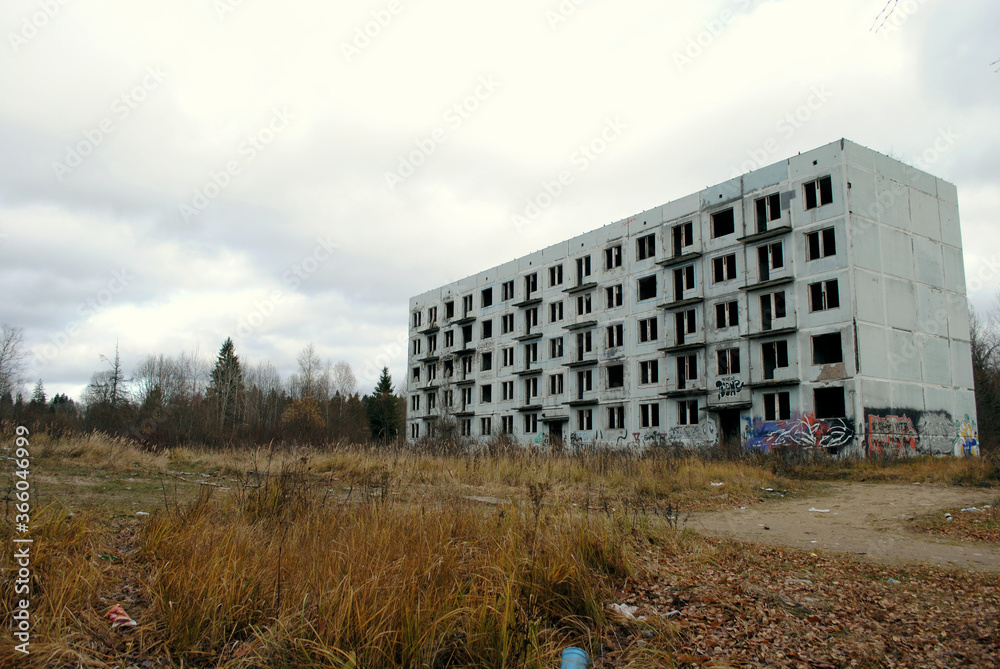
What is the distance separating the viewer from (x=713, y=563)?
6.19 meters

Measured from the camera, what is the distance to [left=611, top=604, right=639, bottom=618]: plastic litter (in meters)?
4.80

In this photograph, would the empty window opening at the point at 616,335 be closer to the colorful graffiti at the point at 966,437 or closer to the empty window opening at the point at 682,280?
the empty window opening at the point at 682,280

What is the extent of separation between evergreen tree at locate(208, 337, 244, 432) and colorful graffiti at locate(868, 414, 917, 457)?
57.7 m

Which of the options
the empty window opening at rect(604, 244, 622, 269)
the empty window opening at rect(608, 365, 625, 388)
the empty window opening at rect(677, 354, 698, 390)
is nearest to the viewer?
the empty window opening at rect(677, 354, 698, 390)

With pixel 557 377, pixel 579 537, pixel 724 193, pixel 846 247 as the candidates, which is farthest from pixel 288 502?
pixel 557 377

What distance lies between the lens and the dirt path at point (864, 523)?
754cm

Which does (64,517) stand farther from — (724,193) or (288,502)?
(724,193)

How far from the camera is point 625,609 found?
4.88 meters

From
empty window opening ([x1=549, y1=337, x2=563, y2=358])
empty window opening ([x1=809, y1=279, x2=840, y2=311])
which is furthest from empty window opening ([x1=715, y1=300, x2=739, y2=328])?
empty window opening ([x1=549, y1=337, x2=563, y2=358])

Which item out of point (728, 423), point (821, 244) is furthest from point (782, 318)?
point (728, 423)

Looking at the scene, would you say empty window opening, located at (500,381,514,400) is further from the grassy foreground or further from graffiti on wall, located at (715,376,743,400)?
the grassy foreground

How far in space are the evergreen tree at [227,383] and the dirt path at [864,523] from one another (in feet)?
201

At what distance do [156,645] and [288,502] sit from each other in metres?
2.66

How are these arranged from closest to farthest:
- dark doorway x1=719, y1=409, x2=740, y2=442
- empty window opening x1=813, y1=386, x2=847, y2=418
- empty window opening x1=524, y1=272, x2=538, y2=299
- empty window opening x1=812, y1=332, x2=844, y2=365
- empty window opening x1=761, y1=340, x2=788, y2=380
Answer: empty window opening x1=813, y1=386, x2=847, y2=418 → empty window opening x1=812, y1=332, x2=844, y2=365 → empty window opening x1=761, y1=340, x2=788, y2=380 → dark doorway x1=719, y1=409, x2=740, y2=442 → empty window opening x1=524, y1=272, x2=538, y2=299
